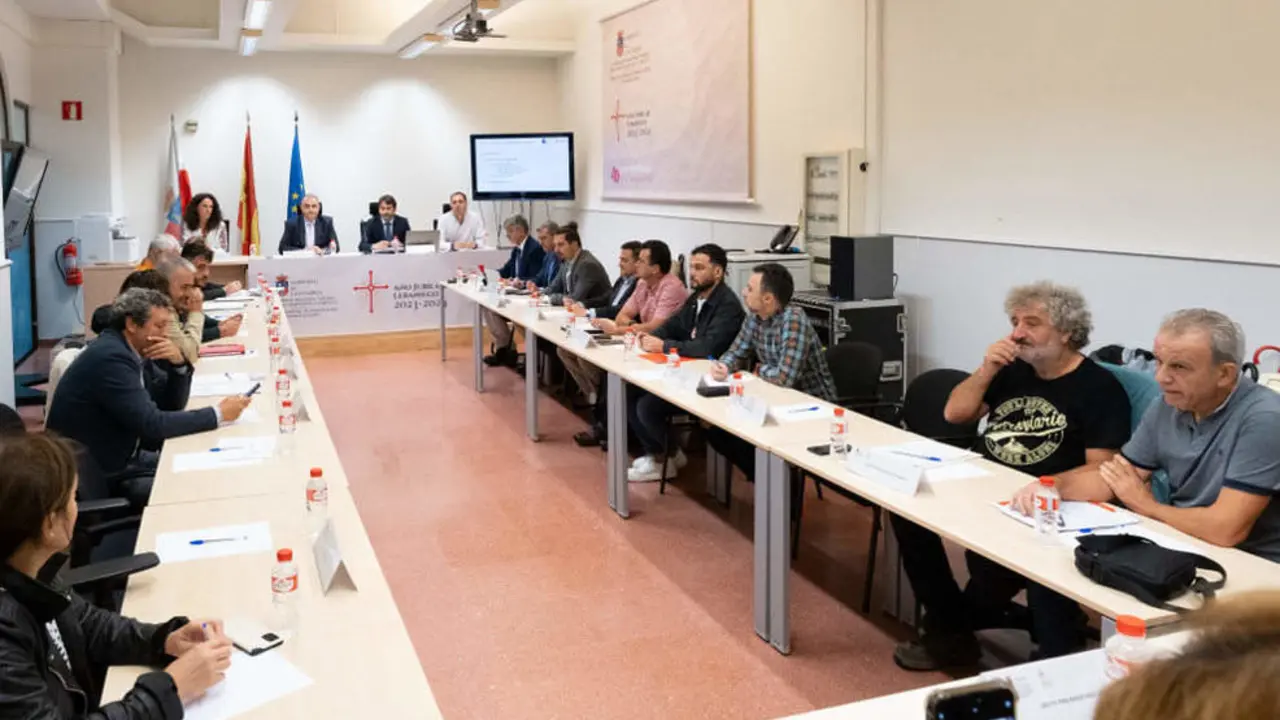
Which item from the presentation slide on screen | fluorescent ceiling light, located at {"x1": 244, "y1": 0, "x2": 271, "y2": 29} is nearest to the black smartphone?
fluorescent ceiling light, located at {"x1": 244, "y1": 0, "x2": 271, "y2": 29}

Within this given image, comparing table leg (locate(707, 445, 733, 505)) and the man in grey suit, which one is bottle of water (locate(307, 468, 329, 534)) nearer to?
table leg (locate(707, 445, 733, 505))

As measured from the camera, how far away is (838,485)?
315 centimetres

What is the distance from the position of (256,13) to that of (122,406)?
590 centimetres

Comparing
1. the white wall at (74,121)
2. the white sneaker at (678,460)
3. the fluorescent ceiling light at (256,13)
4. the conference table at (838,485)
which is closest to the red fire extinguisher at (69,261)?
the white wall at (74,121)

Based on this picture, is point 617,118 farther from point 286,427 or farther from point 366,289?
point 286,427

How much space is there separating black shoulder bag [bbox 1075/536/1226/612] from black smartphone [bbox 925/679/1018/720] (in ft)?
3.60

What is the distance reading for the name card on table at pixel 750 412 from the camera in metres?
3.69

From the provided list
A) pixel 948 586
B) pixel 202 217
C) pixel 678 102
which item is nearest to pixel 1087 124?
pixel 948 586

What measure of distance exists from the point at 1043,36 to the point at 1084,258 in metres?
1.09

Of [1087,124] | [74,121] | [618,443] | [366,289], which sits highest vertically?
[74,121]

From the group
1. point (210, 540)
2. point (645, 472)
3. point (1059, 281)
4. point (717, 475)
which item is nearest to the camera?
point (210, 540)

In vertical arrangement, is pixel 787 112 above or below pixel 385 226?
above

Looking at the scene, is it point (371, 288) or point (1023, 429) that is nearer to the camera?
point (1023, 429)

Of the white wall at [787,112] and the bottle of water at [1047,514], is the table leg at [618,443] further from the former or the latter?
the white wall at [787,112]
